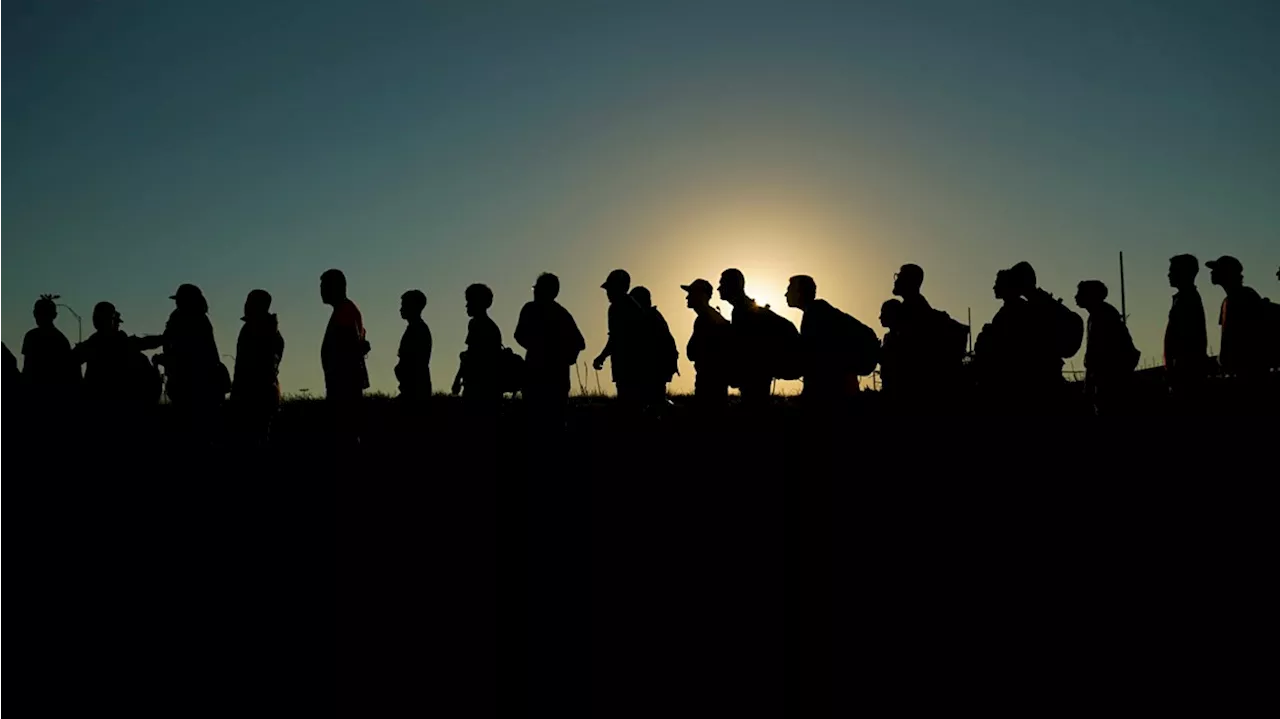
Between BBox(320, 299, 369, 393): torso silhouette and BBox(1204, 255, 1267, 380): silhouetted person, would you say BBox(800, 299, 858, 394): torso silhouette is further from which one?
BBox(320, 299, 369, 393): torso silhouette

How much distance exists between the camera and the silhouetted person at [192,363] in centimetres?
1123

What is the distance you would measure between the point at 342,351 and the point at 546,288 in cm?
212

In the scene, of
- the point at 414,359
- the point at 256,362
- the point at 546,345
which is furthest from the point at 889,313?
the point at 256,362

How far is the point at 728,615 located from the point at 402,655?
136cm

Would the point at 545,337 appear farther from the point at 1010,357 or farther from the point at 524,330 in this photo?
the point at 1010,357

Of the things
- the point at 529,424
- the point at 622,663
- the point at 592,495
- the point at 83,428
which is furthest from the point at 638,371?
the point at 529,424

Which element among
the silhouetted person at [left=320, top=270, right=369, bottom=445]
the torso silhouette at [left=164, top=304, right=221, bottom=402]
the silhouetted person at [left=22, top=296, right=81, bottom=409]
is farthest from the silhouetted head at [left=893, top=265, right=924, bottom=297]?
the silhouetted person at [left=22, top=296, right=81, bottom=409]

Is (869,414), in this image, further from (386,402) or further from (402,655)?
(386,402)

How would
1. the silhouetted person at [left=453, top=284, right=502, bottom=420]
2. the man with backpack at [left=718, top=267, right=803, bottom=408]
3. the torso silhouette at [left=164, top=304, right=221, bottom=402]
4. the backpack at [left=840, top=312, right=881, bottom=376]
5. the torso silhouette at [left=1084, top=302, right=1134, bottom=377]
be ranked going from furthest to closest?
the silhouetted person at [left=453, top=284, right=502, bottom=420] → the torso silhouette at [left=164, top=304, right=221, bottom=402] → the torso silhouette at [left=1084, top=302, right=1134, bottom=377] → the man with backpack at [left=718, top=267, right=803, bottom=408] → the backpack at [left=840, top=312, right=881, bottom=376]

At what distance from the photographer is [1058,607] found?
4.92 meters

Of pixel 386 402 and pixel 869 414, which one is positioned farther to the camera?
pixel 386 402

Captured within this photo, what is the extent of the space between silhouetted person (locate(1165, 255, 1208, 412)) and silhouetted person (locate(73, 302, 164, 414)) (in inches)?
388

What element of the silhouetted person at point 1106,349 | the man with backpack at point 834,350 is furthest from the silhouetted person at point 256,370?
the silhouetted person at point 1106,349

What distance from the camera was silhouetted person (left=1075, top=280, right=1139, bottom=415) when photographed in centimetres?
1107
